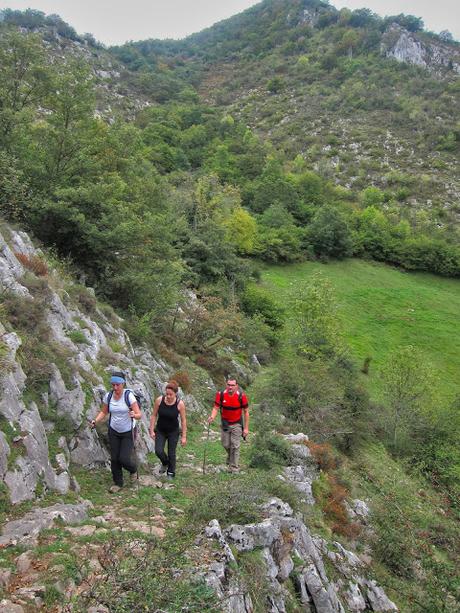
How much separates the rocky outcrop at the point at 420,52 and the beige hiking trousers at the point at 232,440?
436 feet

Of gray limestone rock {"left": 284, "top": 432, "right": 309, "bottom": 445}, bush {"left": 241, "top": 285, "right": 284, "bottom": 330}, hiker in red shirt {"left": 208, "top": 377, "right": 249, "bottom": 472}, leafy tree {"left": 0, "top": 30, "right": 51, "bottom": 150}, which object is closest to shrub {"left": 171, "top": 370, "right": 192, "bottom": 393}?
gray limestone rock {"left": 284, "top": 432, "right": 309, "bottom": 445}

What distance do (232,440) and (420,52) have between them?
140 m

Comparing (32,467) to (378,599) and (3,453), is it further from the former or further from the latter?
(378,599)

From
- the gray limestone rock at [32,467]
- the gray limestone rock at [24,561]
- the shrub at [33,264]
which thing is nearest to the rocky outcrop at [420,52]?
the shrub at [33,264]

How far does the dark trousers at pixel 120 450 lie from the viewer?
8.41m

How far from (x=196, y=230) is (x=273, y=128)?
231 feet

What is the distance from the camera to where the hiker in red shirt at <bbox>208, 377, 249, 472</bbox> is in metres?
10.1

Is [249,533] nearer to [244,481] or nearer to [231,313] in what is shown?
[244,481]

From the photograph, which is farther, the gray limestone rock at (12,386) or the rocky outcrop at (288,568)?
the gray limestone rock at (12,386)

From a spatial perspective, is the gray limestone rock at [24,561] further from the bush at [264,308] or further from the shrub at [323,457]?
the bush at [264,308]

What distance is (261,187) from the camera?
66.6 m

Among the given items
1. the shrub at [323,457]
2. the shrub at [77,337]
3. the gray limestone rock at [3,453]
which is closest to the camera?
the gray limestone rock at [3,453]

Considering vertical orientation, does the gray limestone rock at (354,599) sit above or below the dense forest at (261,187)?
below

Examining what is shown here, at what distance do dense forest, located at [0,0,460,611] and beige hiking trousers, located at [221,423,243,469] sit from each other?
2.34 m
